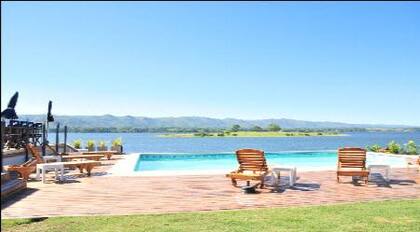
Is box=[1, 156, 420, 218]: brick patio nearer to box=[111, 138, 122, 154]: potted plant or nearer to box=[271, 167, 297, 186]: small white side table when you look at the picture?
box=[271, 167, 297, 186]: small white side table

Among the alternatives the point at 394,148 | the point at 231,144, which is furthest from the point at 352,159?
the point at 231,144

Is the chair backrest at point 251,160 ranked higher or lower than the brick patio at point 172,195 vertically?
higher

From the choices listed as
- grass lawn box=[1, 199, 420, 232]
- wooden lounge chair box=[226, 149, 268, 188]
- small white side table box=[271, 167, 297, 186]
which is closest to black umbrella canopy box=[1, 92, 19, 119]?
wooden lounge chair box=[226, 149, 268, 188]

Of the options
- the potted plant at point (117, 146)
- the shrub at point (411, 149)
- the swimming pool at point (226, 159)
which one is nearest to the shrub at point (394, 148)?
the shrub at point (411, 149)

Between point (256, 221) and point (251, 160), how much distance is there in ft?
12.3

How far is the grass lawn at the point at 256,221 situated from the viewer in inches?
234

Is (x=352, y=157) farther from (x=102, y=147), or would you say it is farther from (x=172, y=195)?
(x=102, y=147)

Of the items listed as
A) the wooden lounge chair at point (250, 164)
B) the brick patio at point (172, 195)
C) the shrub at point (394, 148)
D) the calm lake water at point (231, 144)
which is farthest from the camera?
the calm lake water at point (231, 144)

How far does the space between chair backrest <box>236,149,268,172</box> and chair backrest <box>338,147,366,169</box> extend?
2084 millimetres

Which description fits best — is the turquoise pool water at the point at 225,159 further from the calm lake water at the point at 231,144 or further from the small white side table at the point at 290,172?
the small white side table at the point at 290,172

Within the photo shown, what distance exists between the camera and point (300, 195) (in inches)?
340

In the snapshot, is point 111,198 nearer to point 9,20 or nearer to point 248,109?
point 9,20

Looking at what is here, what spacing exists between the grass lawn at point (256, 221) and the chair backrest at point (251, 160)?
278 cm

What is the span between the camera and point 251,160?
10023mm
